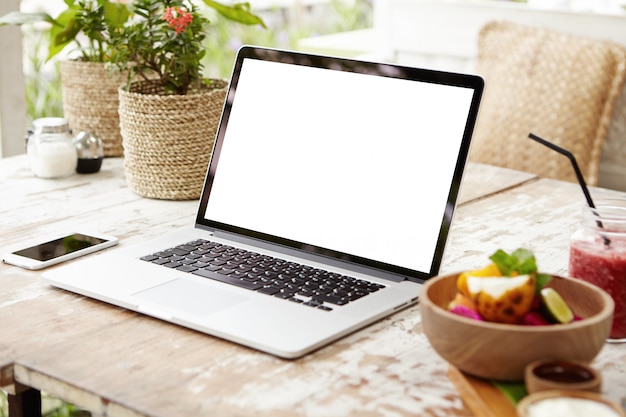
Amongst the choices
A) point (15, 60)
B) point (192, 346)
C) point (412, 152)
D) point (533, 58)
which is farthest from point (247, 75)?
point (533, 58)

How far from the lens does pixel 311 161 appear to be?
1257 millimetres

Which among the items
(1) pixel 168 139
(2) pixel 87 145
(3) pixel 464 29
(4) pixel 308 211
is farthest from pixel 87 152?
(3) pixel 464 29

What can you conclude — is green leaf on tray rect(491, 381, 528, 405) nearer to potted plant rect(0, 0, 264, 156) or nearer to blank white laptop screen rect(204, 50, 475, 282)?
blank white laptop screen rect(204, 50, 475, 282)

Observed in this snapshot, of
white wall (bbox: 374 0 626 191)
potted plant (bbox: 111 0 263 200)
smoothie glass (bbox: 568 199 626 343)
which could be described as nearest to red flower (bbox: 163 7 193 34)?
potted plant (bbox: 111 0 263 200)

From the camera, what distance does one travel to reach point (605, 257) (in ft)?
3.19

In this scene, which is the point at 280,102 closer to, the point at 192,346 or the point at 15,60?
the point at 192,346

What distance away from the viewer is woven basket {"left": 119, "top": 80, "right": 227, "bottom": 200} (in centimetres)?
152

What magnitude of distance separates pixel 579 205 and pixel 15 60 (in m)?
1.44

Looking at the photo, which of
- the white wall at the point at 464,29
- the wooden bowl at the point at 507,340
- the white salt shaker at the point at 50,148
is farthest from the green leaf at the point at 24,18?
the white wall at the point at 464,29

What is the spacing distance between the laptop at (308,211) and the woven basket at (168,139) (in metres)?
0.20

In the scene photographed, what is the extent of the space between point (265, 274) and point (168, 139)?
19.2 inches

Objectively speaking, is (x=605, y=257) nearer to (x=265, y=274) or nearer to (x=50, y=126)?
(x=265, y=274)

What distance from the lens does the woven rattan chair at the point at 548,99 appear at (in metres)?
2.39

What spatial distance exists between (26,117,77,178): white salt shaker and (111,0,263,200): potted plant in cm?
16
